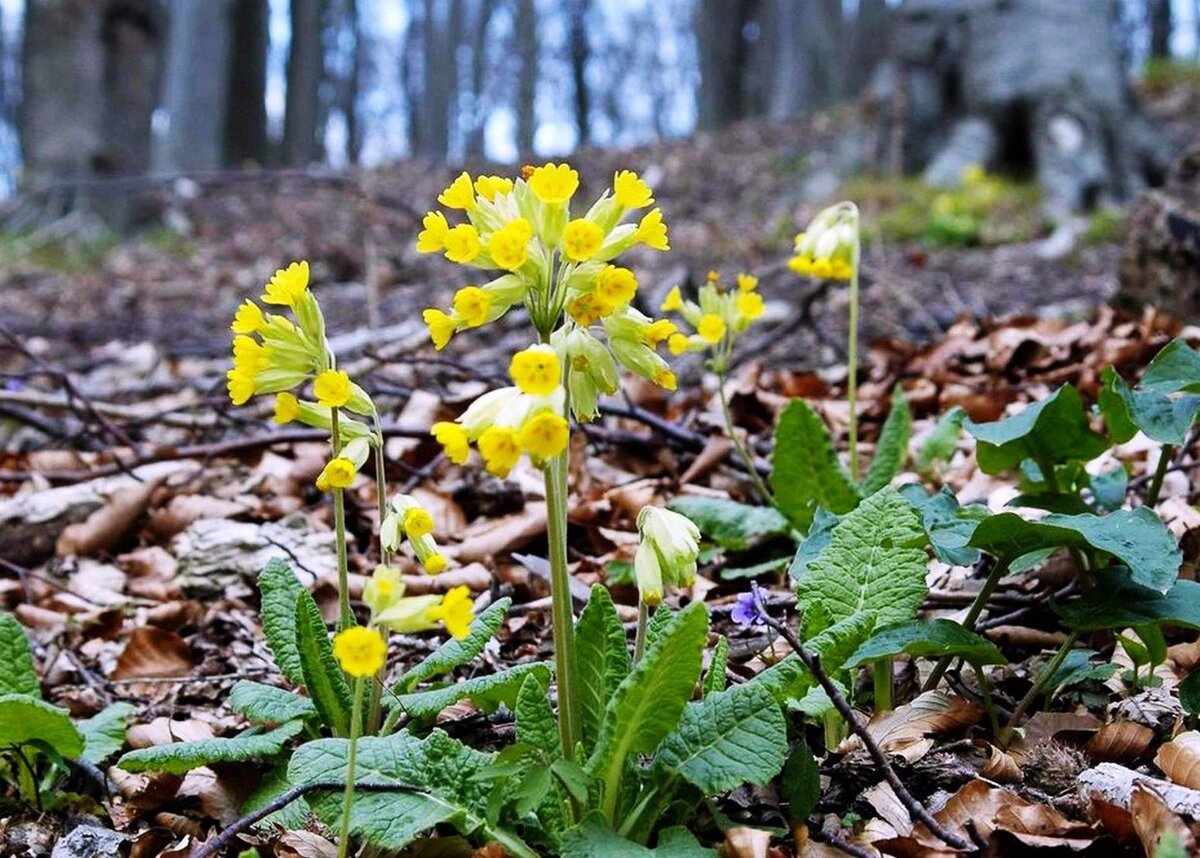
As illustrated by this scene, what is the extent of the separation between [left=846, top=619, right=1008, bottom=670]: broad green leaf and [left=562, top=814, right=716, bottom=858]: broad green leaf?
0.36 m

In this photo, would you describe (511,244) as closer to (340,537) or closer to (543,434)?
(543,434)

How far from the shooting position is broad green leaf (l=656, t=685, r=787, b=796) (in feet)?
4.14

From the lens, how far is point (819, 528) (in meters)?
1.76

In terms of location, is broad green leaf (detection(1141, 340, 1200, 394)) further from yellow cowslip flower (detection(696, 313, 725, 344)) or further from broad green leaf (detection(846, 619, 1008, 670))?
yellow cowslip flower (detection(696, 313, 725, 344))

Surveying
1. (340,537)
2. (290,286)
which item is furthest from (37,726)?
(290,286)

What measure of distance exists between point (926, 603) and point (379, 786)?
1108 millimetres

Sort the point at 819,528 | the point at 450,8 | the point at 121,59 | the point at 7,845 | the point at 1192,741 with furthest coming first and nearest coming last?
the point at 450,8
the point at 121,59
the point at 819,528
the point at 7,845
the point at 1192,741

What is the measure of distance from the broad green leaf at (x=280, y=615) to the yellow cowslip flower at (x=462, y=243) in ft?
2.19

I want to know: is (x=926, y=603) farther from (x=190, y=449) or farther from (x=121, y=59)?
(x=121, y=59)

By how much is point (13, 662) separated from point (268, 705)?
1.74ft

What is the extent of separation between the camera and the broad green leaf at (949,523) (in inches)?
59.1

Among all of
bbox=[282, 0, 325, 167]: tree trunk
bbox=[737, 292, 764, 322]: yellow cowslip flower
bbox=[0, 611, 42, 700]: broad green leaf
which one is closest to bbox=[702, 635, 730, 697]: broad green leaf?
bbox=[737, 292, 764, 322]: yellow cowslip flower

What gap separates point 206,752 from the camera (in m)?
1.45

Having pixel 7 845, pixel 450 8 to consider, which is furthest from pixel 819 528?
pixel 450 8
